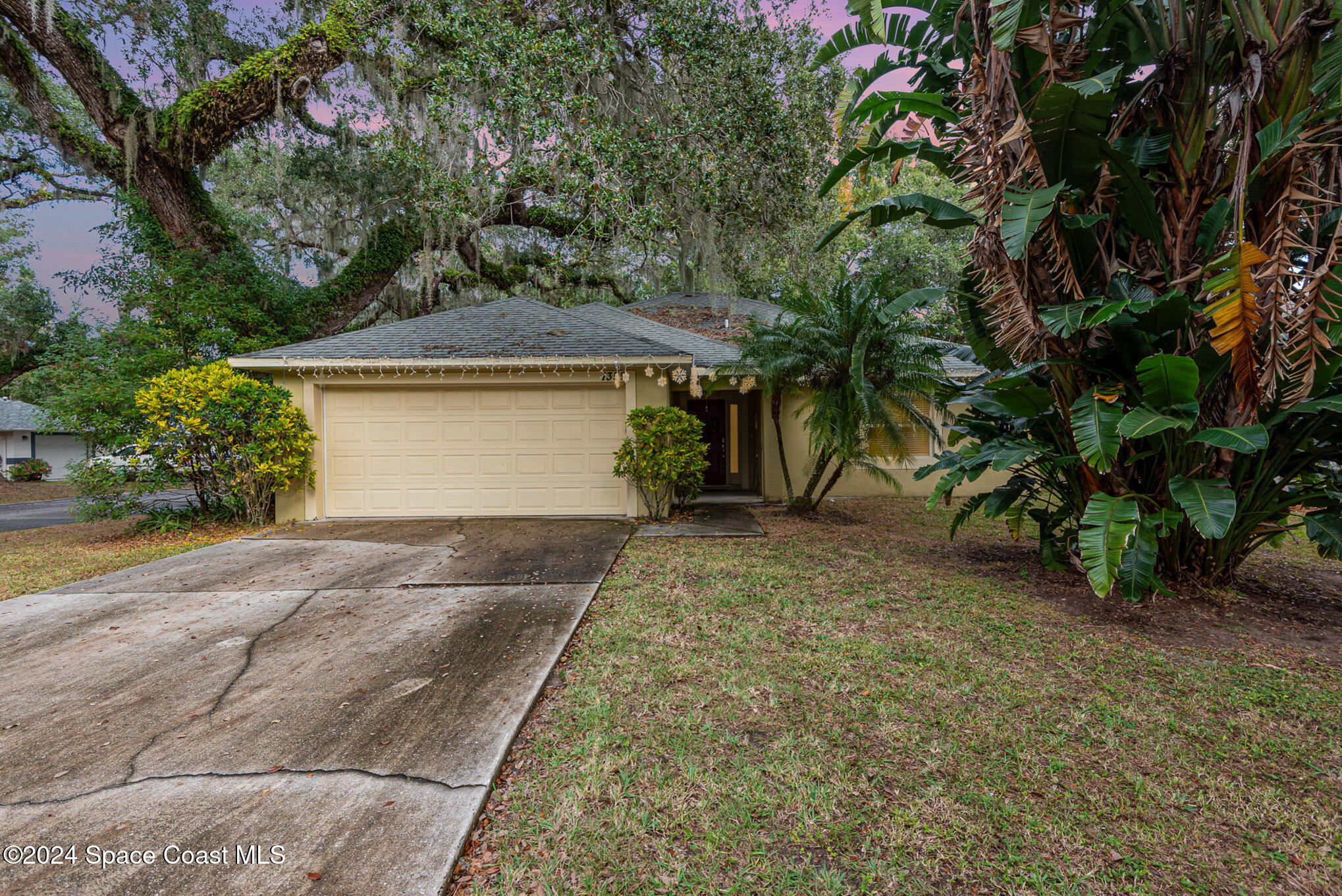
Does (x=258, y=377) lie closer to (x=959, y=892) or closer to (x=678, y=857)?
(x=678, y=857)

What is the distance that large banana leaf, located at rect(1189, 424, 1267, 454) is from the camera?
11.1 feet

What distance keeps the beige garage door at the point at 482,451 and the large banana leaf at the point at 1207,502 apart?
20.7 feet

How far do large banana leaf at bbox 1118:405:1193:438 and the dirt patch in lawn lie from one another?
148 centimetres

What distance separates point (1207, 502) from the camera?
11.8 ft

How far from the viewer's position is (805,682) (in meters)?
3.16

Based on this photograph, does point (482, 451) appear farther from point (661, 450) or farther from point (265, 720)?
point (265, 720)

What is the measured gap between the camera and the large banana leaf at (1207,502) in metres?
3.42

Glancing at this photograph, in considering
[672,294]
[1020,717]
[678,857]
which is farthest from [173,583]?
[672,294]

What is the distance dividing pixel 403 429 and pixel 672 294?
9518 mm

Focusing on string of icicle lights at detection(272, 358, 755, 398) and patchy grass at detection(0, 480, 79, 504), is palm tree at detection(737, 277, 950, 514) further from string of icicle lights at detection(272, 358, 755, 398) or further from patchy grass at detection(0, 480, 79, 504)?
patchy grass at detection(0, 480, 79, 504)

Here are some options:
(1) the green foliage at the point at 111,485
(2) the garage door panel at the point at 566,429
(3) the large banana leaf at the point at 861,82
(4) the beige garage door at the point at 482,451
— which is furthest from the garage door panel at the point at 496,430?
(3) the large banana leaf at the point at 861,82

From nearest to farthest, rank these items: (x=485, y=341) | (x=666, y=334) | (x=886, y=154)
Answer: (x=886, y=154) < (x=485, y=341) < (x=666, y=334)

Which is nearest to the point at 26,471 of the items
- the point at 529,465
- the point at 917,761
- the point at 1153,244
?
the point at 529,465

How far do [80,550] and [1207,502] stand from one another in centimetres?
1150
